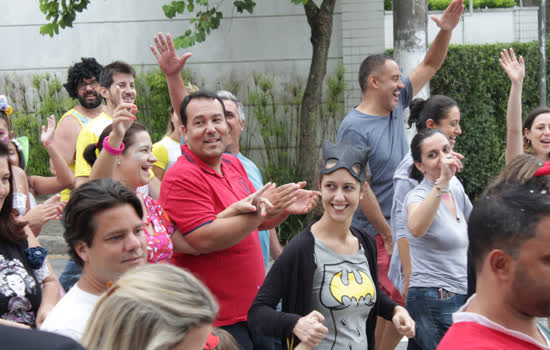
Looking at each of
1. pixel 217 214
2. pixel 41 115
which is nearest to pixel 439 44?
pixel 217 214

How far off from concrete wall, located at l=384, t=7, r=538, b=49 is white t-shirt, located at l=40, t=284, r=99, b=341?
1277 cm

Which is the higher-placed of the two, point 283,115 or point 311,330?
point 283,115

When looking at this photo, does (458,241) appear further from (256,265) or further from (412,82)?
(412,82)

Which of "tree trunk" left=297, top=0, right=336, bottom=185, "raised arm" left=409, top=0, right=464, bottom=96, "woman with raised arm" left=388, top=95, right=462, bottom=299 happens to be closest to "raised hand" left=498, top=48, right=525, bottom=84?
"woman with raised arm" left=388, top=95, right=462, bottom=299

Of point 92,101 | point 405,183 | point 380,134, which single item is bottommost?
point 405,183

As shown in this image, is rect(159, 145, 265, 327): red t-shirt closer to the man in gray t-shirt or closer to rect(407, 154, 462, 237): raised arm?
rect(407, 154, 462, 237): raised arm

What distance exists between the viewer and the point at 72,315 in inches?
96.0

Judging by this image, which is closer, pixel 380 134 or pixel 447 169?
→ pixel 447 169

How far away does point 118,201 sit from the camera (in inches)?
106

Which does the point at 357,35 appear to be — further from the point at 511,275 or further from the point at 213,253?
the point at 511,275

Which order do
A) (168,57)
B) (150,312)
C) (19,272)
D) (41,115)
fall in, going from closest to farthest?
(150,312)
(19,272)
(168,57)
(41,115)

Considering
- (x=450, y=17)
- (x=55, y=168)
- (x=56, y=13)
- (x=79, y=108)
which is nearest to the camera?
(x=55, y=168)

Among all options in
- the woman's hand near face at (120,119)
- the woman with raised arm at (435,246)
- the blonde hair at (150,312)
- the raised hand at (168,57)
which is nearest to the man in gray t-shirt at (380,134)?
the woman with raised arm at (435,246)

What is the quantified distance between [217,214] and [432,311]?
4.69 ft
